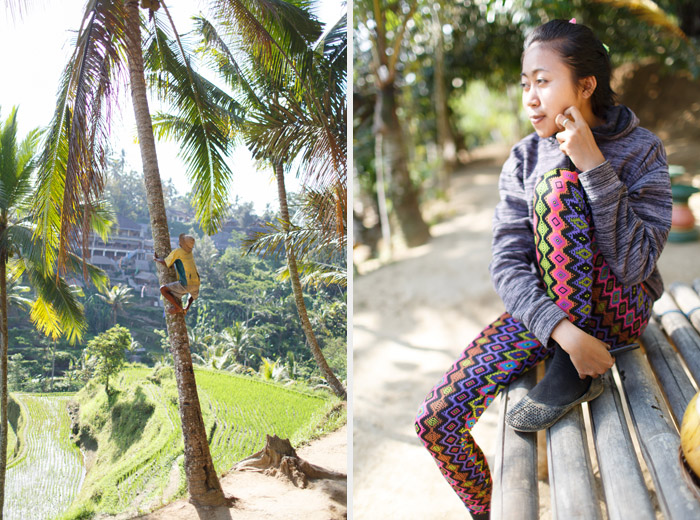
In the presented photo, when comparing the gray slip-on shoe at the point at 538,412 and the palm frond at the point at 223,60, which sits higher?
the palm frond at the point at 223,60

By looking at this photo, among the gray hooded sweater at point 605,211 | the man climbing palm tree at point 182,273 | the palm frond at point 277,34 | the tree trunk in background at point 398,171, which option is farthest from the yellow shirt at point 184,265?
the tree trunk in background at point 398,171

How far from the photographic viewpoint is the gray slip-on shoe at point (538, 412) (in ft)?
4.20

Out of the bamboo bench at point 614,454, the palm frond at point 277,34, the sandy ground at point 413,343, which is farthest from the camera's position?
the sandy ground at point 413,343

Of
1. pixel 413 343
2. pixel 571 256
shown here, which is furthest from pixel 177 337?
pixel 413 343

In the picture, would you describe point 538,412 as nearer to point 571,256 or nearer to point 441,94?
point 571,256

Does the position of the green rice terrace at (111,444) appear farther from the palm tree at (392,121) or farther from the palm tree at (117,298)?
the palm tree at (392,121)

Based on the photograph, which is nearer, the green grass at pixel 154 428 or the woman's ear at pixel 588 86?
the woman's ear at pixel 588 86

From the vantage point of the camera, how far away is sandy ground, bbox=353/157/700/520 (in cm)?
209

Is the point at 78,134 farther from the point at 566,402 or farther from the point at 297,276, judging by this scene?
the point at 566,402

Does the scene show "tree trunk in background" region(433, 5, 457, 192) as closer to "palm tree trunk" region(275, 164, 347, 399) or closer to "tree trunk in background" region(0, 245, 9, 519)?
"palm tree trunk" region(275, 164, 347, 399)

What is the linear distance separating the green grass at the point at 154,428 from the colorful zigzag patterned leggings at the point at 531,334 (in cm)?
49

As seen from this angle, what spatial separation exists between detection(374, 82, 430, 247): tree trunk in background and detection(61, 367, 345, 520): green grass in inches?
138

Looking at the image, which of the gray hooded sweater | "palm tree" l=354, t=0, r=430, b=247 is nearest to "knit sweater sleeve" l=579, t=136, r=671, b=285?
the gray hooded sweater

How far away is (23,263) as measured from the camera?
5.01 feet
